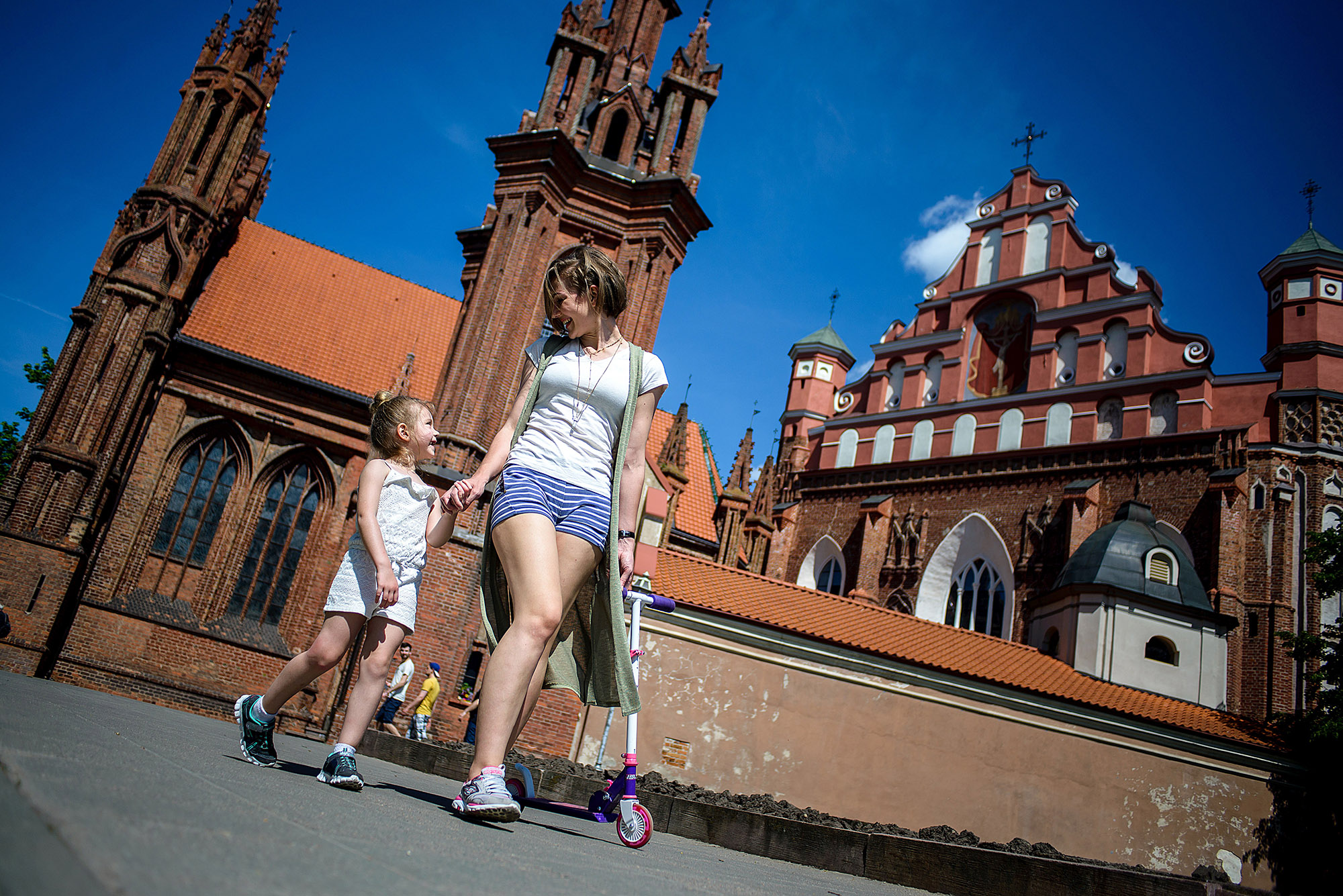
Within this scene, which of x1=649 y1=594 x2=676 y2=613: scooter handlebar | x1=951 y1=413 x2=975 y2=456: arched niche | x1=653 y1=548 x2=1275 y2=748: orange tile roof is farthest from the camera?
x1=951 y1=413 x2=975 y2=456: arched niche

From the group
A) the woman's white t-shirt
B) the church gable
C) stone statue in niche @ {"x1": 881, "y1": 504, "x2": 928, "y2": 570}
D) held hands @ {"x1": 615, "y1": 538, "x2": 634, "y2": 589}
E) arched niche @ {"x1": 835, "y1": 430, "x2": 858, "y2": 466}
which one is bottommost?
held hands @ {"x1": 615, "y1": 538, "x2": 634, "y2": 589}

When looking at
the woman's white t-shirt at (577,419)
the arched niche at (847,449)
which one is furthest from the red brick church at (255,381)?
the woman's white t-shirt at (577,419)

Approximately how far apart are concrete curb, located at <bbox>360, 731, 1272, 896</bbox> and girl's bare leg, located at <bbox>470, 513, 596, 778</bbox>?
11.8ft

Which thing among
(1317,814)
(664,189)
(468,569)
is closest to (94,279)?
(468,569)

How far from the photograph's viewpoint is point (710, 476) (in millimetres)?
27641

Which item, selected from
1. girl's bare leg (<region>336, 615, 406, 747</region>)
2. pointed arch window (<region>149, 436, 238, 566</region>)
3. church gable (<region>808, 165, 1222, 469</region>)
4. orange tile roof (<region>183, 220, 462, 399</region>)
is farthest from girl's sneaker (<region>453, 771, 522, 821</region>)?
church gable (<region>808, 165, 1222, 469</region>)

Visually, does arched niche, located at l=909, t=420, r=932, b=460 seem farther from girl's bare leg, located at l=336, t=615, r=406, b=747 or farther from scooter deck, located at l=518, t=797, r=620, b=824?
girl's bare leg, located at l=336, t=615, r=406, b=747

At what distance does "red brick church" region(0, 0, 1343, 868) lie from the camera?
14414 mm

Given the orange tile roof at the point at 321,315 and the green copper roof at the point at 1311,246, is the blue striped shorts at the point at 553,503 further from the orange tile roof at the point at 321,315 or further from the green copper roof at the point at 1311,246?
the green copper roof at the point at 1311,246

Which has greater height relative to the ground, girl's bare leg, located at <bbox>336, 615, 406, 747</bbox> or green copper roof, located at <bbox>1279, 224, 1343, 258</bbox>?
green copper roof, located at <bbox>1279, 224, 1343, 258</bbox>

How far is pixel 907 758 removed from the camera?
14.1 metres

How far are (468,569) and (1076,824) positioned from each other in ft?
37.9

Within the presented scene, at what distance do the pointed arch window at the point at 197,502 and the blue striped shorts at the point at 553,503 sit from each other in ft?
58.5

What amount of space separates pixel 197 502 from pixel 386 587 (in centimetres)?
1746
